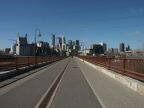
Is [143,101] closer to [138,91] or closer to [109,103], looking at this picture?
[109,103]

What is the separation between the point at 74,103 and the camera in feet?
38.6

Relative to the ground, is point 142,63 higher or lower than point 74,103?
higher

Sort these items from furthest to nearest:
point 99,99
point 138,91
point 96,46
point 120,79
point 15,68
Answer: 1. point 96,46
2. point 15,68
3. point 120,79
4. point 138,91
5. point 99,99

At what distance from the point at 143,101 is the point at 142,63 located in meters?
5.05

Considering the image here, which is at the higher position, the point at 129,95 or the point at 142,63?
the point at 142,63

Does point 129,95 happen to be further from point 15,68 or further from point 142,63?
point 15,68

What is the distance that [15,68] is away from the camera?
29875 mm

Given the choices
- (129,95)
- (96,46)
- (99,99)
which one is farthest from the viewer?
(96,46)

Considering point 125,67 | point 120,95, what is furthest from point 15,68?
point 120,95

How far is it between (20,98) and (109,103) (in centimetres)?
362

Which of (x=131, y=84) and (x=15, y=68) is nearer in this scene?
(x=131, y=84)

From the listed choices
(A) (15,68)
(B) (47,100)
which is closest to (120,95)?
(B) (47,100)

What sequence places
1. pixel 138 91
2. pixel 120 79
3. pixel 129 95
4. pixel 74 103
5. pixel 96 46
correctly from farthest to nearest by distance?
1. pixel 96 46
2. pixel 120 79
3. pixel 138 91
4. pixel 129 95
5. pixel 74 103

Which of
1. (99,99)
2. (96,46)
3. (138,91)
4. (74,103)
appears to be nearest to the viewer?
(74,103)
